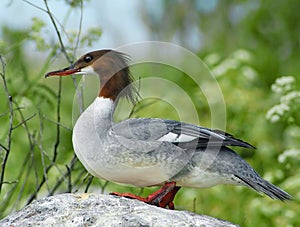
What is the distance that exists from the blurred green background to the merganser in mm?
469

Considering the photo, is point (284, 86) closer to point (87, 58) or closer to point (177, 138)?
point (177, 138)

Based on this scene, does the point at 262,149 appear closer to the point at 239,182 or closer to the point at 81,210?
the point at 239,182

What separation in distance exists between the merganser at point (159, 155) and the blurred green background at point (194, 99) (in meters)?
0.47

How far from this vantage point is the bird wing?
9.76 ft

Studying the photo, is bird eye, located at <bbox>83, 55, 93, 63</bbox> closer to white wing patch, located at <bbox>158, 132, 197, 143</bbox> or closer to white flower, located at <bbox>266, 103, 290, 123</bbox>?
white wing patch, located at <bbox>158, 132, 197, 143</bbox>

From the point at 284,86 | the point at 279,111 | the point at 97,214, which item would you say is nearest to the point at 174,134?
the point at 97,214

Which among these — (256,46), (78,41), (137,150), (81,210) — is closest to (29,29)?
(78,41)

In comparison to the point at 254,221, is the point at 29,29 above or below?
above

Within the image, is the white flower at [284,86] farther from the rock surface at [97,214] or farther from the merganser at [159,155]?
the rock surface at [97,214]

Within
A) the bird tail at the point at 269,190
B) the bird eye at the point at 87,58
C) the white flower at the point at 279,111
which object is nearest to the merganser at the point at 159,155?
the bird tail at the point at 269,190

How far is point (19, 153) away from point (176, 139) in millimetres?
3184

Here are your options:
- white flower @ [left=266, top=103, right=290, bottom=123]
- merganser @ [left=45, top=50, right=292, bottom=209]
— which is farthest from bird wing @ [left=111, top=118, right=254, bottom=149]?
white flower @ [left=266, top=103, right=290, bottom=123]

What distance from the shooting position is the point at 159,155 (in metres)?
2.92

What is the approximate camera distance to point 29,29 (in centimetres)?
385
